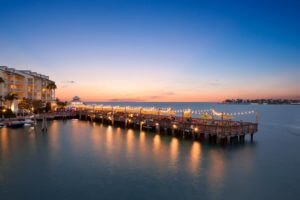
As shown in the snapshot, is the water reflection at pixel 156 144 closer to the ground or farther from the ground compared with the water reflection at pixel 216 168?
farther from the ground

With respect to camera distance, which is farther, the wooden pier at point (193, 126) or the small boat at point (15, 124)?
the small boat at point (15, 124)

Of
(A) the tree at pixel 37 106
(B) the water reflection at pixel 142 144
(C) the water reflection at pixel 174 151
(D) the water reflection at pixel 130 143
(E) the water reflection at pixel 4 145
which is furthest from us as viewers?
(A) the tree at pixel 37 106

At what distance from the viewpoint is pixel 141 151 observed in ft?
105

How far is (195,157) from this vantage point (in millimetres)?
28922

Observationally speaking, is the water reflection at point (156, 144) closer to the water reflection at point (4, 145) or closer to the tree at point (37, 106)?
the water reflection at point (4, 145)

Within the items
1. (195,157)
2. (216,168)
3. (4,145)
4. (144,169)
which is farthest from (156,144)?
(4,145)

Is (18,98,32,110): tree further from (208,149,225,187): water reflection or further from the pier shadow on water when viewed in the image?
(208,149,225,187): water reflection

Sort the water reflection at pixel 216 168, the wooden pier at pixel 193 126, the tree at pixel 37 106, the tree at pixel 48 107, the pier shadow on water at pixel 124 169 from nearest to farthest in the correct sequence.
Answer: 1. the pier shadow on water at pixel 124 169
2. the water reflection at pixel 216 168
3. the wooden pier at pixel 193 126
4. the tree at pixel 37 106
5. the tree at pixel 48 107

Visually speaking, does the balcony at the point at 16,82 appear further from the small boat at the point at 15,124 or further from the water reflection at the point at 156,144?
the water reflection at the point at 156,144

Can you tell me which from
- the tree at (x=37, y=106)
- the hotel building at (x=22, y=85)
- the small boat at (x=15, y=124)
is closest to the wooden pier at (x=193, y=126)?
the tree at (x=37, y=106)

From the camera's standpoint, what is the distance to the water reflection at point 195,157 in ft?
80.6

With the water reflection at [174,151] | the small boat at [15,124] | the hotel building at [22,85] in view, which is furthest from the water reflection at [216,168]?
the hotel building at [22,85]

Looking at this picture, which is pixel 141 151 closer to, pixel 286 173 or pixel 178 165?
pixel 178 165

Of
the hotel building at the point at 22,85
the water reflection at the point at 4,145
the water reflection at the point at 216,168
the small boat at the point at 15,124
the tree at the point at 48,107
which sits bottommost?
the water reflection at the point at 216,168
